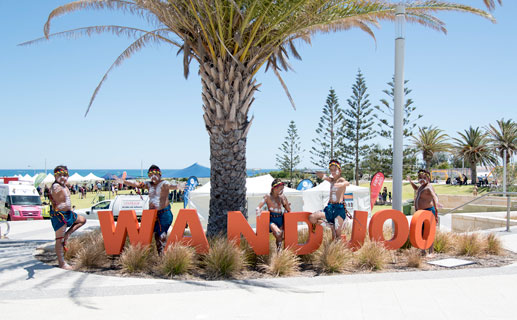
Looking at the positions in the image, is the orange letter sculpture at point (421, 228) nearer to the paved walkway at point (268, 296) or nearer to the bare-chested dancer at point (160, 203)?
the paved walkway at point (268, 296)

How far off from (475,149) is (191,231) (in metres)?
39.0

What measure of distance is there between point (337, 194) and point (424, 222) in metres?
1.75

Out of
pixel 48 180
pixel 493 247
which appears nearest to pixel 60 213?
pixel 493 247

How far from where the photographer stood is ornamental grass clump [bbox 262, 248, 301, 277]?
18.9 ft

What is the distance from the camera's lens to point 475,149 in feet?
126

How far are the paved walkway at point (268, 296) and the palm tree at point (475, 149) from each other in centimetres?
3697

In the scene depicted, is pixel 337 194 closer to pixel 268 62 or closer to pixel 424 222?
pixel 424 222

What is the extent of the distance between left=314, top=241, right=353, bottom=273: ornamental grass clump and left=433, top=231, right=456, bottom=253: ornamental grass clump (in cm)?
225

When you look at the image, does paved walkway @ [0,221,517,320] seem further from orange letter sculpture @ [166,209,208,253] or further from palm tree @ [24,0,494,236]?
palm tree @ [24,0,494,236]

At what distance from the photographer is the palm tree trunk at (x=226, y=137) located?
24.9ft

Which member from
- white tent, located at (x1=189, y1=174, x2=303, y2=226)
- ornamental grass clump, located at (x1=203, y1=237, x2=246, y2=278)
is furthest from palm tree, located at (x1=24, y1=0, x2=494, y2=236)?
white tent, located at (x1=189, y1=174, x2=303, y2=226)

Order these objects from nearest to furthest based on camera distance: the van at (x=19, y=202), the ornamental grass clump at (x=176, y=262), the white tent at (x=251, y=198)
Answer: the ornamental grass clump at (x=176, y=262)
the white tent at (x=251, y=198)
the van at (x=19, y=202)

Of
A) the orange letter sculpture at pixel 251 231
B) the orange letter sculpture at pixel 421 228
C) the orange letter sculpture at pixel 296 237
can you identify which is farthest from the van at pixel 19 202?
the orange letter sculpture at pixel 421 228

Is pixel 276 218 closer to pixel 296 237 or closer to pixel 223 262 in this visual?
pixel 296 237
